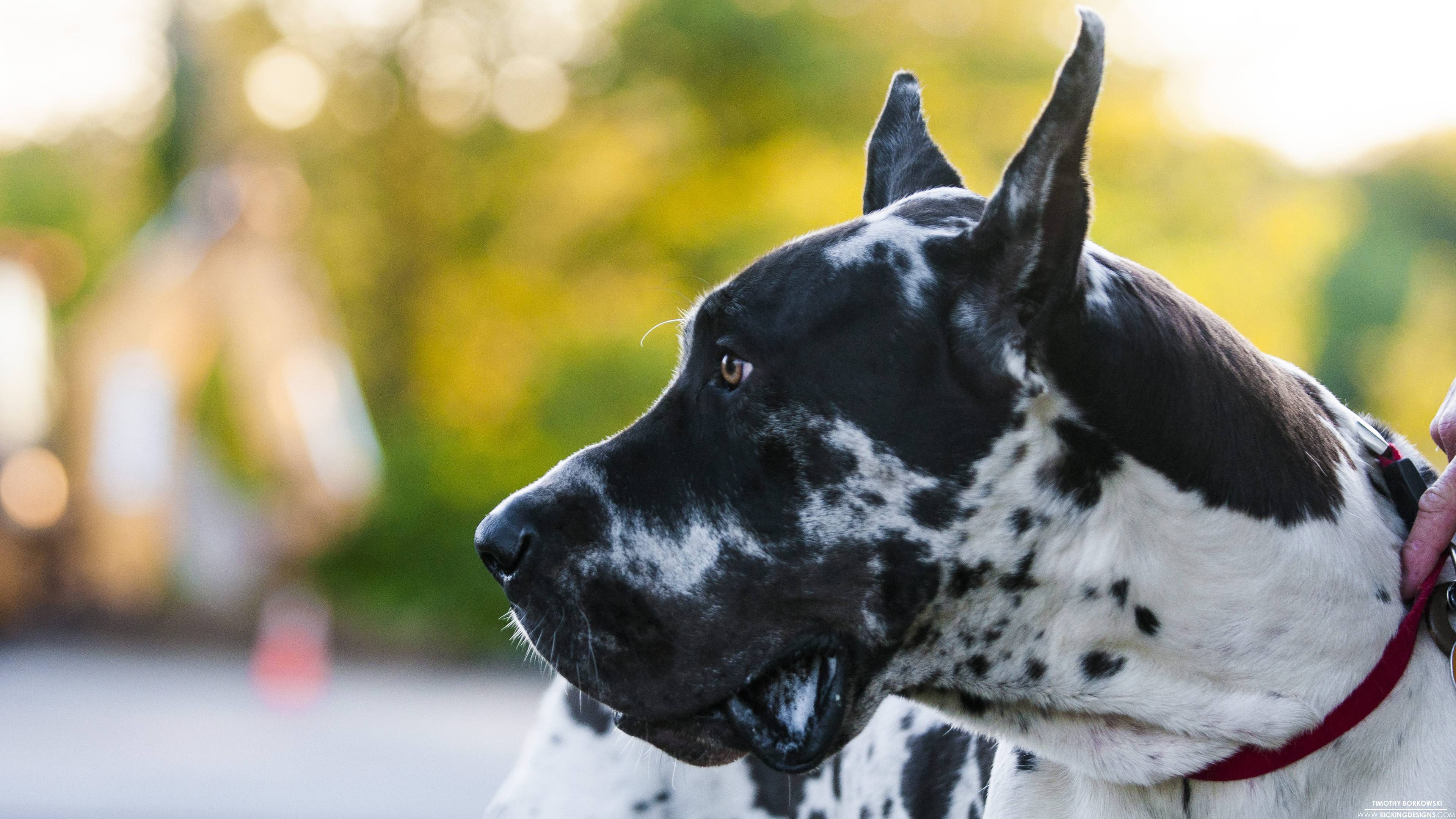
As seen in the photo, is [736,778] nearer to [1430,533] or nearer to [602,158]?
[1430,533]

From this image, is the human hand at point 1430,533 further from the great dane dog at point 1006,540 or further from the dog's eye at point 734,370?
the dog's eye at point 734,370

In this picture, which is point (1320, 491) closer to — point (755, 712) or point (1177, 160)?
point (755, 712)

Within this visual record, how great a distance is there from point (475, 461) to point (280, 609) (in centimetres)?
271

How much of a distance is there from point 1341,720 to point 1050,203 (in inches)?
40.9

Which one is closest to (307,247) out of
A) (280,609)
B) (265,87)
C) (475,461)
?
(265,87)

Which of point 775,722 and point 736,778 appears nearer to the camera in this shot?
point 775,722

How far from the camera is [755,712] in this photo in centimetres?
255

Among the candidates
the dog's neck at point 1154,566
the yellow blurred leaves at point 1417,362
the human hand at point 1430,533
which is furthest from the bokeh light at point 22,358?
the yellow blurred leaves at point 1417,362

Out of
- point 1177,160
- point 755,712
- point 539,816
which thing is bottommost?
point 539,816

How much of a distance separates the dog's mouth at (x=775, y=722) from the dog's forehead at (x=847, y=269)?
65 centimetres

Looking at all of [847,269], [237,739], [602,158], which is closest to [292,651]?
[237,739]

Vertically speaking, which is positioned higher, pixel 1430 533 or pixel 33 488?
pixel 33 488

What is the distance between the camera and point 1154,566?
234 centimetres

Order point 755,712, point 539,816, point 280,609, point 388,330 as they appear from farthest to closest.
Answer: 1. point 388,330
2. point 280,609
3. point 539,816
4. point 755,712
